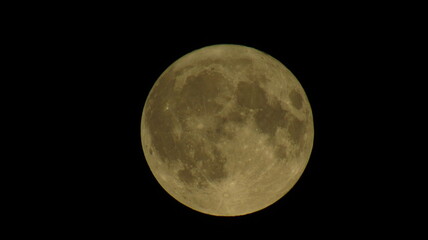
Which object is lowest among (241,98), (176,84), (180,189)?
(180,189)

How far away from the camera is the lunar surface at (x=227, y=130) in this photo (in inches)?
170

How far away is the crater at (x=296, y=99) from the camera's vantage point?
4.74 m

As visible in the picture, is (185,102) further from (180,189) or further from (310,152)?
(310,152)

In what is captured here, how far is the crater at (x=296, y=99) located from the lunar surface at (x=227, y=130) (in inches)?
0.7

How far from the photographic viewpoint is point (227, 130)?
4.27m

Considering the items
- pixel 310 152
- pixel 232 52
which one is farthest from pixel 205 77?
pixel 310 152

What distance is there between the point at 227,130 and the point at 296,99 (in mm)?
1110

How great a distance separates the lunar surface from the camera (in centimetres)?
432

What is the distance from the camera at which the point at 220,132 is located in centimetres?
428

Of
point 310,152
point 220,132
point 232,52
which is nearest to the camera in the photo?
point 220,132

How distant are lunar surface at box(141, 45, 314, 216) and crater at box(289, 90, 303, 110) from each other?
0.02 m

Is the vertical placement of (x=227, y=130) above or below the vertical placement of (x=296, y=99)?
below

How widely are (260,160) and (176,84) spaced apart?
137cm

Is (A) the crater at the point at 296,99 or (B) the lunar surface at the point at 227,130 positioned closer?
(B) the lunar surface at the point at 227,130
